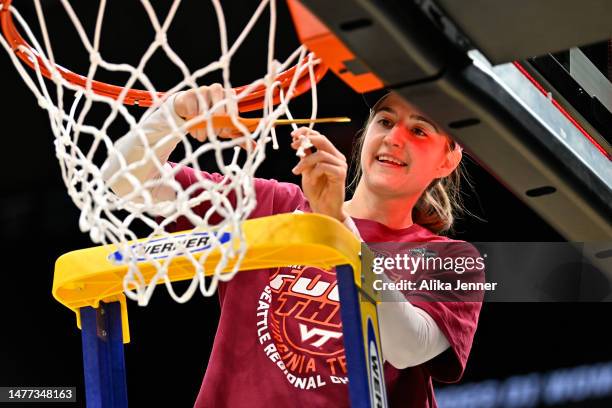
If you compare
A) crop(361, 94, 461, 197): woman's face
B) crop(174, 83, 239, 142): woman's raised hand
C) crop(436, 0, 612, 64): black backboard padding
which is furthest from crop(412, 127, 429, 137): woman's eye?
crop(436, 0, 612, 64): black backboard padding

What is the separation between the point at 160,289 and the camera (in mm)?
2660

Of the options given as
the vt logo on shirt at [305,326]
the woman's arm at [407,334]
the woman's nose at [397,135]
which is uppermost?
the woman's nose at [397,135]

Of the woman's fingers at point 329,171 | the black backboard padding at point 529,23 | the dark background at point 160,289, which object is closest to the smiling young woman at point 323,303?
the woman's fingers at point 329,171

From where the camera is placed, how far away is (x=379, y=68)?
1120 mm

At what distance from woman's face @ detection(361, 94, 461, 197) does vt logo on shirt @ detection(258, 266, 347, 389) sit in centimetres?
21

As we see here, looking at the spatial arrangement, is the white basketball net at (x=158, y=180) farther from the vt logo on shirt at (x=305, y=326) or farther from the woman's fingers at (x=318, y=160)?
the vt logo on shirt at (x=305, y=326)

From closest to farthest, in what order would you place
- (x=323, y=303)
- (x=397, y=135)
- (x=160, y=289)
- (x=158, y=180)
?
(x=158, y=180) → (x=323, y=303) → (x=397, y=135) → (x=160, y=289)

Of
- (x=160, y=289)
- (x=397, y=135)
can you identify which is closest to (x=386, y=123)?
(x=397, y=135)

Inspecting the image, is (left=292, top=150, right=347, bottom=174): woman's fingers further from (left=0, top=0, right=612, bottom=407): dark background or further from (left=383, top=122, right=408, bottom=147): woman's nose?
(left=0, top=0, right=612, bottom=407): dark background

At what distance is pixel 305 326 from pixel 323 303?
1.8 inches

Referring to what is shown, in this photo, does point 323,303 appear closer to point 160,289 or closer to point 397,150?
point 397,150

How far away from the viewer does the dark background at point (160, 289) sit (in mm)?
2564

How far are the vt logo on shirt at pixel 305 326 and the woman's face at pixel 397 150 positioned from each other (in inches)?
8.3

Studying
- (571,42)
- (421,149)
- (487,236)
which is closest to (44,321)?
(487,236)
